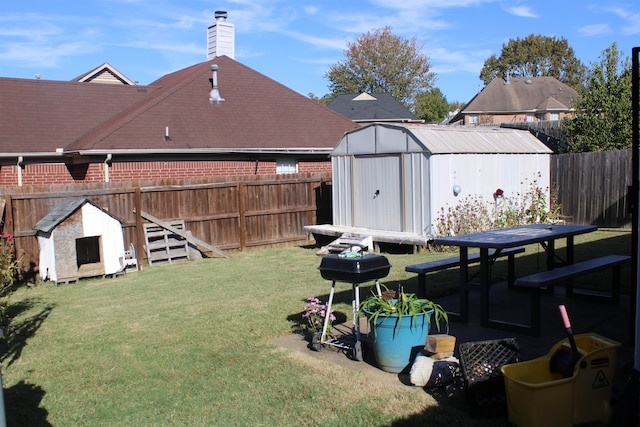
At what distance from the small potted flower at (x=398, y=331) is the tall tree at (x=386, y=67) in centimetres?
6226

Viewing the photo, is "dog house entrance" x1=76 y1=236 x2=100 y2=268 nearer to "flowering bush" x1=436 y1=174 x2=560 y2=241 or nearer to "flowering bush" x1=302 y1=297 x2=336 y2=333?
"flowering bush" x1=436 y1=174 x2=560 y2=241

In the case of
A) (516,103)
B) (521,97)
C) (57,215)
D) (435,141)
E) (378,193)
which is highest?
(521,97)

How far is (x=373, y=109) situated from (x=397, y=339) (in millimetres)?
33415

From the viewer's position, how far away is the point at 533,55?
71.6 m

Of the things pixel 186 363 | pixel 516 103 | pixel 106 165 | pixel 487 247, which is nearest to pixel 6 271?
pixel 186 363

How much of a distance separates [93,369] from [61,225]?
6114mm

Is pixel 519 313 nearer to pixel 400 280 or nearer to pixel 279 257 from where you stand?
pixel 400 280

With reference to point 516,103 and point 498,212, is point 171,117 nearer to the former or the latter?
point 498,212

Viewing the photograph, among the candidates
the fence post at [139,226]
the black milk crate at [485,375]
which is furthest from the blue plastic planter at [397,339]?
the fence post at [139,226]

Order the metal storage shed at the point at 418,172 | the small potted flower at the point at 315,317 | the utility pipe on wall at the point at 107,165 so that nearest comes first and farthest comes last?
the small potted flower at the point at 315,317 → the metal storage shed at the point at 418,172 → the utility pipe on wall at the point at 107,165

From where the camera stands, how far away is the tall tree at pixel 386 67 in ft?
219

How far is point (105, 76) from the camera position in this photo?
25266 millimetres

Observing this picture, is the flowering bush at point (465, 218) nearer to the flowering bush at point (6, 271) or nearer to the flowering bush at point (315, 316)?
the flowering bush at point (315, 316)

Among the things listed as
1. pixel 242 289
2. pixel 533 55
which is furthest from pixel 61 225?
pixel 533 55
